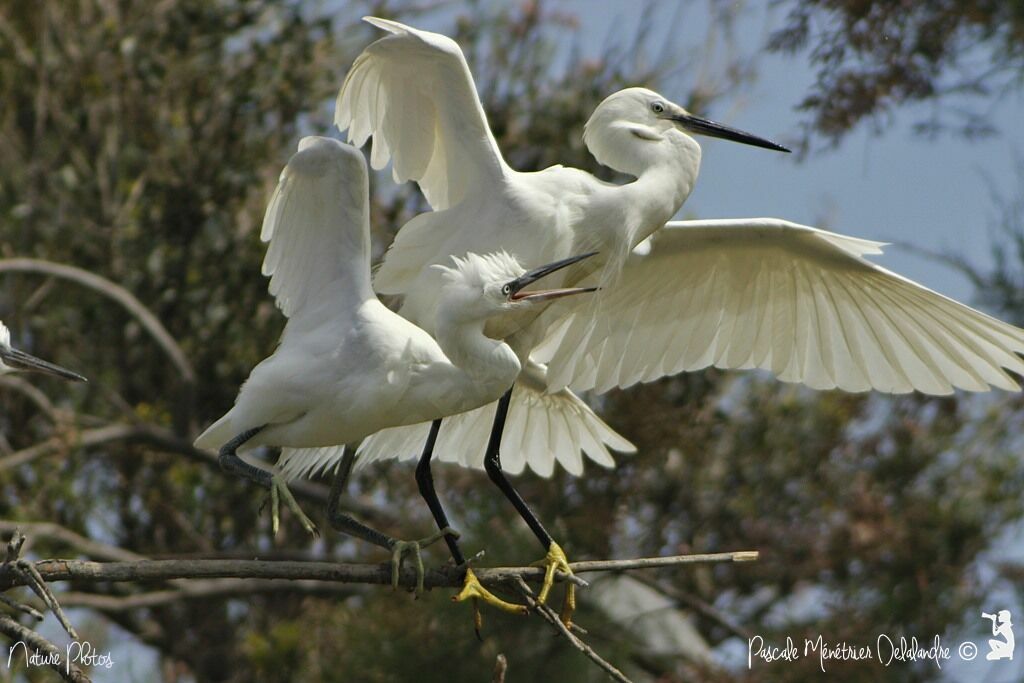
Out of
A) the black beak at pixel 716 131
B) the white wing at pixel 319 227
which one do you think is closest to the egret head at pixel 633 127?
the black beak at pixel 716 131

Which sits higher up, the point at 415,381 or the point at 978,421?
the point at 415,381

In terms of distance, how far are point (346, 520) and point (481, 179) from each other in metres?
0.89

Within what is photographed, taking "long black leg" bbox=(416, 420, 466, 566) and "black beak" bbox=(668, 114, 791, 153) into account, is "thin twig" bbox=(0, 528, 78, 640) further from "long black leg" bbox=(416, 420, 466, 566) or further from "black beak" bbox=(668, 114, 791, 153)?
"black beak" bbox=(668, 114, 791, 153)

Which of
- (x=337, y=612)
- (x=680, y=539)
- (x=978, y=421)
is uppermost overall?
(x=978, y=421)

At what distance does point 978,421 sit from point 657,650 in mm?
2079

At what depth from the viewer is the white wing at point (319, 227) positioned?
3252mm

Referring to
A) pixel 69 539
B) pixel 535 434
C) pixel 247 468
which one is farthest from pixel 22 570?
pixel 69 539

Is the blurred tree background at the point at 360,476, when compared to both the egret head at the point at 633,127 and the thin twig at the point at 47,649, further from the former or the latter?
the thin twig at the point at 47,649

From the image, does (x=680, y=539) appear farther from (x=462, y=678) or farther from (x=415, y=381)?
(x=415, y=381)

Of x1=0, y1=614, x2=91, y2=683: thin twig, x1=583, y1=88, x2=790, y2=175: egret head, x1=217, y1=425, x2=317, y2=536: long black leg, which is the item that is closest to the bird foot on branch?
x1=217, y1=425, x2=317, y2=536: long black leg

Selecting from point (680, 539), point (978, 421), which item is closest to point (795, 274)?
point (680, 539)

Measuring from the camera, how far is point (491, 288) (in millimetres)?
3291

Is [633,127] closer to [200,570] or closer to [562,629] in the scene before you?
[562,629]

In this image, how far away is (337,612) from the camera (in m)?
6.19
